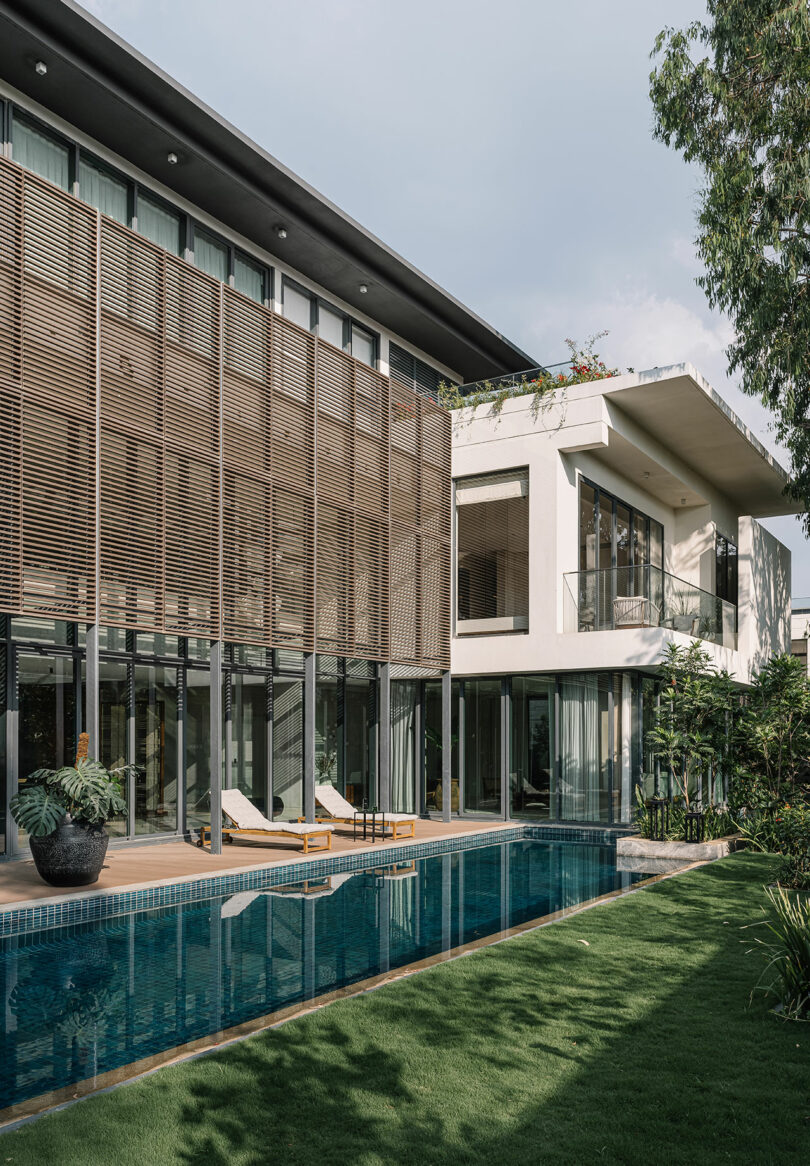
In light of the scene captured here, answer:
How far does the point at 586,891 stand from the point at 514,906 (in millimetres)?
1226

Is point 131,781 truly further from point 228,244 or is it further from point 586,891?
point 228,244

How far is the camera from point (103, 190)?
14.0 m

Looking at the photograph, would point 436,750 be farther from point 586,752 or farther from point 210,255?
point 210,255

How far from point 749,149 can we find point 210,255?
8279 millimetres

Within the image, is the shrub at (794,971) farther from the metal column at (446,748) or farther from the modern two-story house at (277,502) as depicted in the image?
the metal column at (446,748)

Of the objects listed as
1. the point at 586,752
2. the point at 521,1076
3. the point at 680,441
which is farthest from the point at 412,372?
the point at 521,1076

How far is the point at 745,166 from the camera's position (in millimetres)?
15234

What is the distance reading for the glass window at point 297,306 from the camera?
692 inches

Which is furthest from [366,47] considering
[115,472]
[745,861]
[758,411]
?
[745,861]

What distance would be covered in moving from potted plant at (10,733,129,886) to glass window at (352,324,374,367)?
11.2m

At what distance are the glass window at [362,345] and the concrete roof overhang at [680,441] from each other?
15.4 feet

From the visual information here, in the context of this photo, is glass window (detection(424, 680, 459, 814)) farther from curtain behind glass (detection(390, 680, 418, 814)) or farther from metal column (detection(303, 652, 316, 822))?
metal column (detection(303, 652, 316, 822))

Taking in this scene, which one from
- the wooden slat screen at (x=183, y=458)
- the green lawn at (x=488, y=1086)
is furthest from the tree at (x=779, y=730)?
Result: the green lawn at (x=488, y=1086)

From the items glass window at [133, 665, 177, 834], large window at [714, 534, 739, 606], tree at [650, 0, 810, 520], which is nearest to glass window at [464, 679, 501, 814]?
glass window at [133, 665, 177, 834]
